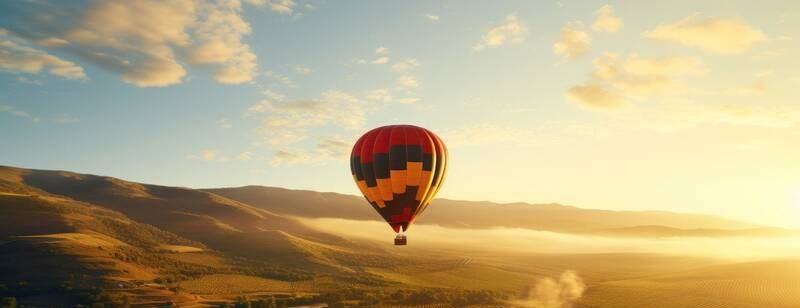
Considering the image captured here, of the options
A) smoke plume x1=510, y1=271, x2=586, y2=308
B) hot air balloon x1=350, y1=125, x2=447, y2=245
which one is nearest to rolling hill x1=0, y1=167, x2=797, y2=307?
smoke plume x1=510, y1=271, x2=586, y2=308

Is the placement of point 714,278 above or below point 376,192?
below

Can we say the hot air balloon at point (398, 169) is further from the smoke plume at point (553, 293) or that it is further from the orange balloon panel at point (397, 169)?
the smoke plume at point (553, 293)

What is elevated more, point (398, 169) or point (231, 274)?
point (398, 169)

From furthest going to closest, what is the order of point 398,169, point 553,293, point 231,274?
point 231,274, point 553,293, point 398,169

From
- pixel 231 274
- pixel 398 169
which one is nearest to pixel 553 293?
pixel 231 274

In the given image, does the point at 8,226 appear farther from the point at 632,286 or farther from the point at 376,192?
the point at 632,286

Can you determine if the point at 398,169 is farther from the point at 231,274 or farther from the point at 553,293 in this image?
the point at 231,274

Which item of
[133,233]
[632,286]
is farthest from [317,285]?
[632,286]
